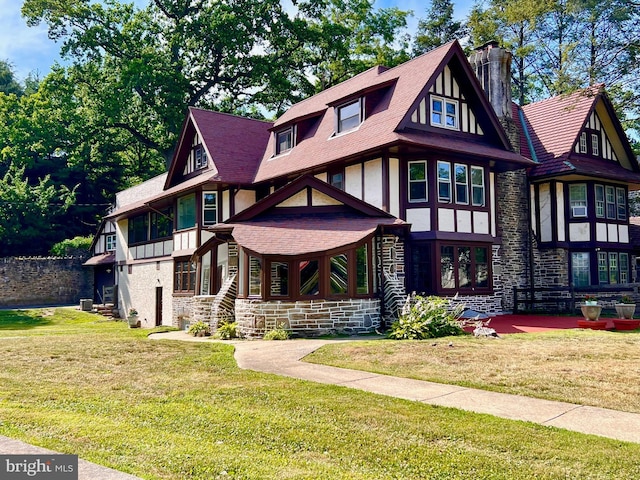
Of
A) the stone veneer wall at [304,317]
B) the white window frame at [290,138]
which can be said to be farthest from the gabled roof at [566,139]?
the stone veneer wall at [304,317]

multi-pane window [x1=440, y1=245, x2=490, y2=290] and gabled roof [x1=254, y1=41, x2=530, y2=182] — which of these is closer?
gabled roof [x1=254, y1=41, x2=530, y2=182]

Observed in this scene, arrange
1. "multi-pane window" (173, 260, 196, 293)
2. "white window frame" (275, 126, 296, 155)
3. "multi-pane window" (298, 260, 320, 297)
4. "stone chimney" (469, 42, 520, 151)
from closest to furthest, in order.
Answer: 1. "multi-pane window" (298, 260, 320, 297)
2. "stone chimney" (469, 42, 520, 151)
3. "white window frame" (275, 126, 296, 155)
4. "multi-pane window" (173, 260, 196, 293)

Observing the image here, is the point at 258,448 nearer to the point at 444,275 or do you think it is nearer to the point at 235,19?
the point at 444,275

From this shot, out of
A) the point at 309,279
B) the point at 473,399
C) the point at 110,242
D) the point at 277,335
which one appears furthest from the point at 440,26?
the point at 473,399

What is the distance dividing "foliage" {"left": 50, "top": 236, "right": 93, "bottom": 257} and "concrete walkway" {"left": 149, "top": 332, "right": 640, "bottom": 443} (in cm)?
3166

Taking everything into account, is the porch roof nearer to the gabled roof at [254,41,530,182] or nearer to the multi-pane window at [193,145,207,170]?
the gabled roof at [254,41,530,182]

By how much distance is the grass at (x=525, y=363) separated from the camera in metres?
8.37

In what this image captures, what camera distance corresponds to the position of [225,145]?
986 inches

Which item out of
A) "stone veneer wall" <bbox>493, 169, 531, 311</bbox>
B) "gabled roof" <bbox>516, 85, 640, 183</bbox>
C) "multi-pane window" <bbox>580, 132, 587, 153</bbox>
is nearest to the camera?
"stone veneer wall" <bbox>493, 169, 531, 311</bbox>

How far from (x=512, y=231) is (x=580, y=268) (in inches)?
130

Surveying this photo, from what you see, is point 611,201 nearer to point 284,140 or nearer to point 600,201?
point 600,201

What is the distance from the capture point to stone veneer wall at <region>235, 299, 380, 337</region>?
52.7 feet

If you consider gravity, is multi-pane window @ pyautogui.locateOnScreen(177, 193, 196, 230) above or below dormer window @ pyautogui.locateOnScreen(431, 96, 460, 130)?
below

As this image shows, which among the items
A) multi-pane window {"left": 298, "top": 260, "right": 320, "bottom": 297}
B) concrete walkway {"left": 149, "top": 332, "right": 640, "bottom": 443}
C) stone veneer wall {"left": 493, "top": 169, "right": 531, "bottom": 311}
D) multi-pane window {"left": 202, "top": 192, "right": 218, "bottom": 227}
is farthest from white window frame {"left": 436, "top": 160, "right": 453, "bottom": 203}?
concrete walkway {"left": 149, "top": 332, "right": 640, "bottom": 443}
